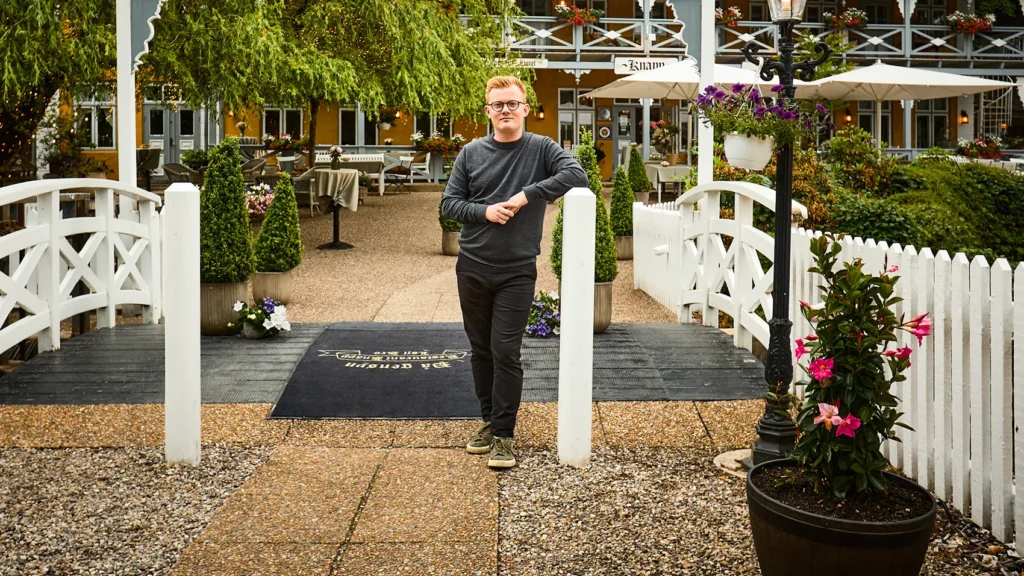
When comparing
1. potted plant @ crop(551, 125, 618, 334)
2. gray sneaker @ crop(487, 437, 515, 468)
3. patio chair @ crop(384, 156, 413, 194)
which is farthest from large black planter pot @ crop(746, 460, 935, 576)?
patio chair @ crop(384, 156, 413, 194)

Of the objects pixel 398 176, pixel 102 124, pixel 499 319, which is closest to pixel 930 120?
pixel 398 176

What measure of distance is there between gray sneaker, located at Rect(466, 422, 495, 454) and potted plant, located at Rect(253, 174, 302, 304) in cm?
449

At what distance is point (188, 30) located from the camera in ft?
41.1

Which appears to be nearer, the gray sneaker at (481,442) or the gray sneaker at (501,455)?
the gray sneaker at (501,455)

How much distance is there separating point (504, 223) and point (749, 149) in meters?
1.80

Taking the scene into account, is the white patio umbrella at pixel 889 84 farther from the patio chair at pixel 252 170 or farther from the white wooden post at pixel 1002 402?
the white wooden post at pixel 1002 402

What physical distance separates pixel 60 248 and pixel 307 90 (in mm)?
7879

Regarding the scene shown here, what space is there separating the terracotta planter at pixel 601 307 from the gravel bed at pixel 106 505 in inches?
123

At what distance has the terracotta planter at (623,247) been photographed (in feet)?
41.5

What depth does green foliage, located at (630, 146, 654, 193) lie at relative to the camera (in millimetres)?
19906

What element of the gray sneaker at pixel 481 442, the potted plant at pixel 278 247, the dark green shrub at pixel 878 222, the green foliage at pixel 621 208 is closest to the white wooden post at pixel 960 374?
the gray sneaker at pixel 481 442

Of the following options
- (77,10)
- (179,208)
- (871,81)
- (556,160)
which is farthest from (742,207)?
(871,81)

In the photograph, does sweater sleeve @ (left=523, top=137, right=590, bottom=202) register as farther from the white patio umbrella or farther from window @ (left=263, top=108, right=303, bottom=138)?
window @ (left=263, top=108, right=303, bottom=138)

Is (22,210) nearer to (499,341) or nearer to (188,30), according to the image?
(188,30)
